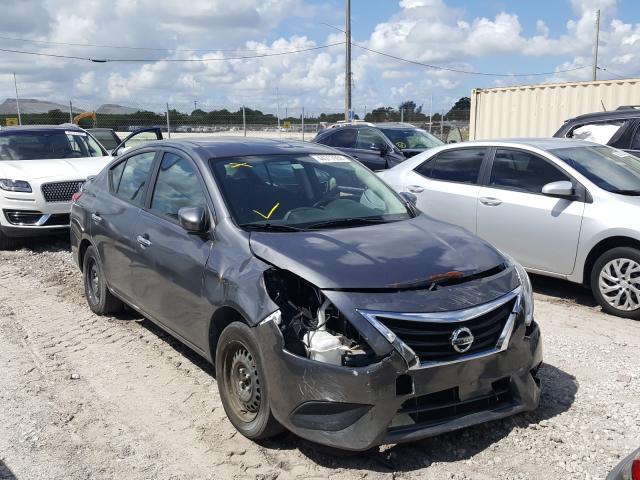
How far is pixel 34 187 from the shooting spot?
Answer: 930cm

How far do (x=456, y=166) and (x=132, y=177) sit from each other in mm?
3795

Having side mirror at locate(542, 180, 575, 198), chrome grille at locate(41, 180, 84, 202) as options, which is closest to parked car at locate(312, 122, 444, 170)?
chrome grille at locate(41, 180, 84, 202)

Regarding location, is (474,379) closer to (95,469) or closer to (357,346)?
(357,346)

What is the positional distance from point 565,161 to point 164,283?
423cm

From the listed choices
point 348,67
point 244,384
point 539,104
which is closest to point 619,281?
point 244,384

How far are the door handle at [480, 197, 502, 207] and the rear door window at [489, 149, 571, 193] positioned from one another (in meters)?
0.18

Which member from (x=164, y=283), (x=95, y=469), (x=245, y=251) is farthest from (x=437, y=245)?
(x=95, y=469)

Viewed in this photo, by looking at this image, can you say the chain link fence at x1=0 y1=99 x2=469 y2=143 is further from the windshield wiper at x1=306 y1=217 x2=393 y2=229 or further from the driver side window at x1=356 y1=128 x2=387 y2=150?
the windshield wiper at x1=306 y1=217 x2=393 y2=229

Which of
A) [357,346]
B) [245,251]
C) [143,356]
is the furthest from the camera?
[143,356]

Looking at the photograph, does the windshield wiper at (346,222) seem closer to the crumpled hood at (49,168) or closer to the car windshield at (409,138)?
the crumpled hood at (49,168)

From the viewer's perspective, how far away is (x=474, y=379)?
3.43 m

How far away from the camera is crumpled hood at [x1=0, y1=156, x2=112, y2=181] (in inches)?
371

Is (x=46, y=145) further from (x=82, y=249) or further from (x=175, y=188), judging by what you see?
(x=175, y=188)

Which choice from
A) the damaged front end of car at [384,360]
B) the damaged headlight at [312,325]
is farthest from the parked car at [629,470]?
the damaged headlight at [312,325]
